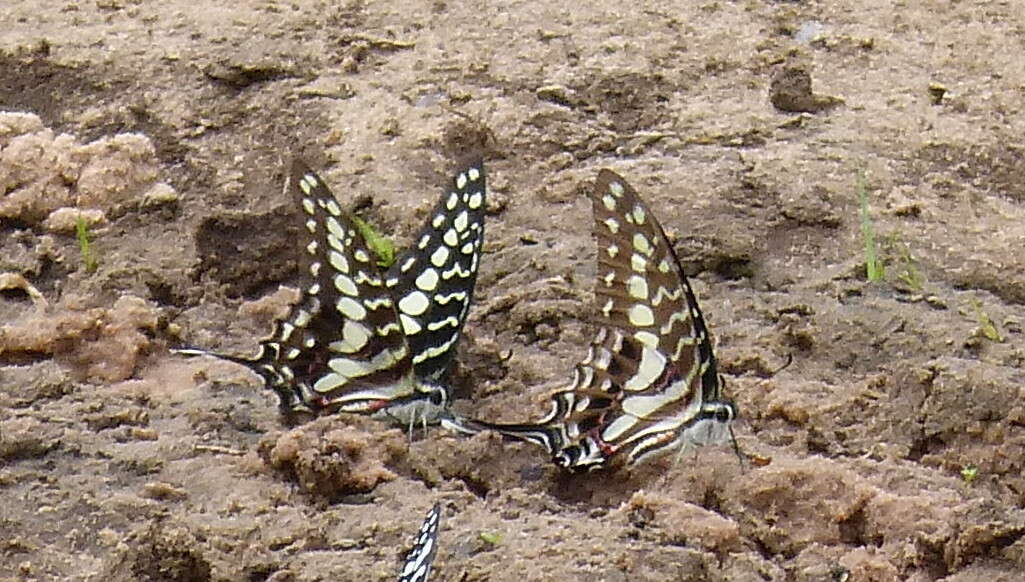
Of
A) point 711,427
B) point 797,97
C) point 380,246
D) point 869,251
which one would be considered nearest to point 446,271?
point 380,246

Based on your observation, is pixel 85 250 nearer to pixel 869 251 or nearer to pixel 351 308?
pixel 351 308

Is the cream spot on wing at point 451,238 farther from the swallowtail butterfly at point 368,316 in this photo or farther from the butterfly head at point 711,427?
the butterfly head at point 711,427

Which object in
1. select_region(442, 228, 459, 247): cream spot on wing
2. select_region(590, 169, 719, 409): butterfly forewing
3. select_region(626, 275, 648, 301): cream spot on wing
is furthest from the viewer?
select_region(442, 228, 459, 247): cream spot on wing

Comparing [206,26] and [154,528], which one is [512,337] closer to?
[154,528]

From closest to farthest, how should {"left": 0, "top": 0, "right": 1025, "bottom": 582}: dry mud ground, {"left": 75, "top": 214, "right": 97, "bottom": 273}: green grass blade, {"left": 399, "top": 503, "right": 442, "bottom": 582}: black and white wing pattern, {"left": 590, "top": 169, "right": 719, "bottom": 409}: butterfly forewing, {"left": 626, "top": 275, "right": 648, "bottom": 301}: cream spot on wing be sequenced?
{"left": 399, "top": 503, "right": 442, "bottom": 582}: black and white wing pattern < {"left": 0, "top": 0, "right": 1025, "bottom": 582}: dry mud ground < {"left": 590, "top": 169, "right": 719, "bottom": 409}: butterfly forewing < {"left": 626, "top": 275, "right": 648, "bottom": 301}: cream spot on wing < {"left": 75, "top": 214, "right": 97, "bottom": 273}: green grass blade

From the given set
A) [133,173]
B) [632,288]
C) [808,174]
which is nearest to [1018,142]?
[808,174]

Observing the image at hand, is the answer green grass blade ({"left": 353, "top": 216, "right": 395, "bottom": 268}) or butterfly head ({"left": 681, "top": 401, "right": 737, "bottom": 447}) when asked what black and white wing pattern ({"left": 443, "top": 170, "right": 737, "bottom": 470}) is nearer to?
butterfly head ({"left": 681, "top": 401, "right": 737, "bottom": 447})

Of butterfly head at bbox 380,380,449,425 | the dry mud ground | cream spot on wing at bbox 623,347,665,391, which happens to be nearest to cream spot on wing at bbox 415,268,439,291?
the dry mud ground
